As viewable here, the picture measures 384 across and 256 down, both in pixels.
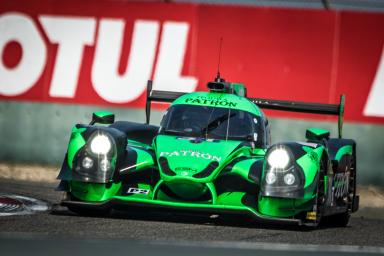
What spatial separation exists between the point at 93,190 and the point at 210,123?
1683 mm

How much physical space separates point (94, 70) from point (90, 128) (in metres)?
4.45

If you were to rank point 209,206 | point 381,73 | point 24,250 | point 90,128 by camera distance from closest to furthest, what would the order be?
point 24,250
point 209,206
point 90,128
point 381,73

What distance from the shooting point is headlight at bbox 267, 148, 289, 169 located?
1074 cm

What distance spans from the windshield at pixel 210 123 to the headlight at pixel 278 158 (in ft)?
3.99

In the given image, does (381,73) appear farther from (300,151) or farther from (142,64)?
(300,151)

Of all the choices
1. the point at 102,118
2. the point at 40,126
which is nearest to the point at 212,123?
the point at 102,118

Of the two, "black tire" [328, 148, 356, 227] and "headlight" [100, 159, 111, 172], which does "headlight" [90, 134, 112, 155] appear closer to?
"headlight" [100, 159, 111, 172]

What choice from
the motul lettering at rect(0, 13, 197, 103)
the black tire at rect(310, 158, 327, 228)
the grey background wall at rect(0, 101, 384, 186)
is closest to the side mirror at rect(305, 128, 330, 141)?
the black tire at rect(310, 158, 327, 228)

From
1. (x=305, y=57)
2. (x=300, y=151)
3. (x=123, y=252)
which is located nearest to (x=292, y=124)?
(x=305, y=57)

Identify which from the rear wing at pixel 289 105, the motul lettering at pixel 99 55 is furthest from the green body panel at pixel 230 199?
the motul lettering at pixel 99 55

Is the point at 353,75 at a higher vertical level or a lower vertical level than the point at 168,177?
higher

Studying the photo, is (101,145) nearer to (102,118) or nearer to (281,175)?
(102,118)

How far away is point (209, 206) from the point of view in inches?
416

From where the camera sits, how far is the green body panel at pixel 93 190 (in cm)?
1095
